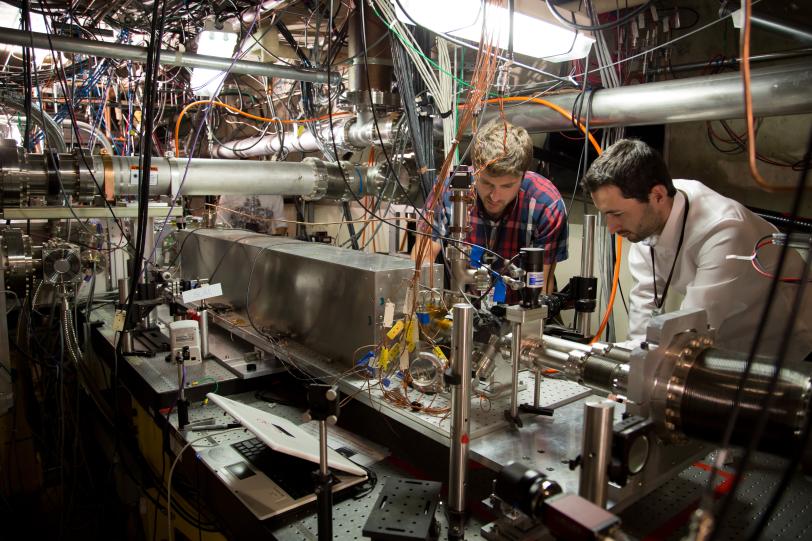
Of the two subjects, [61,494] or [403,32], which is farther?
[61,494]

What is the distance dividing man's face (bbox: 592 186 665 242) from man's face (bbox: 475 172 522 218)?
1.10ft

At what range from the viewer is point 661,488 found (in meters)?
1.17

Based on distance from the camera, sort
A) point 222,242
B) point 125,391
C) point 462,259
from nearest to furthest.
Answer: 1. point 462,259
2. point 125,391
3. point 222,242

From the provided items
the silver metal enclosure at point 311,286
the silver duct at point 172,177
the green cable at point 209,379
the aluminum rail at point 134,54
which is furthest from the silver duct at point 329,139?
the green cable at point 209,379

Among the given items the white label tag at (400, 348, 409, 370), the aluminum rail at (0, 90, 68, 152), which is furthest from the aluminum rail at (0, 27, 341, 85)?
the white label tag at (400, 348, 409, 370)

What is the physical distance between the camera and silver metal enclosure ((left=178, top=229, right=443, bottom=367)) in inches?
59.9

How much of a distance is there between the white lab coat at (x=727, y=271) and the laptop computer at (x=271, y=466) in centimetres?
99

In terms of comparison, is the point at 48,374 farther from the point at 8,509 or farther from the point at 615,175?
the point at 615,175

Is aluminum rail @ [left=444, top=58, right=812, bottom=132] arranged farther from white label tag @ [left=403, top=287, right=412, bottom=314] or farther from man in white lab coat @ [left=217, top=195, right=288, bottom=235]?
man in white lab coat @ [left=217, top=195, right=288, bottom=235]

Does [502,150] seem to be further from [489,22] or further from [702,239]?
[702,239]

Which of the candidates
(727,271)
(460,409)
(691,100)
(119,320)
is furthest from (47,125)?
(727,271)

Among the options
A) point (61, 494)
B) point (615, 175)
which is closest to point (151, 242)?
point (61, 494)

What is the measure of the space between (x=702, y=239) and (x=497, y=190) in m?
0.70

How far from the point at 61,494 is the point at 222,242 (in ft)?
4.97
